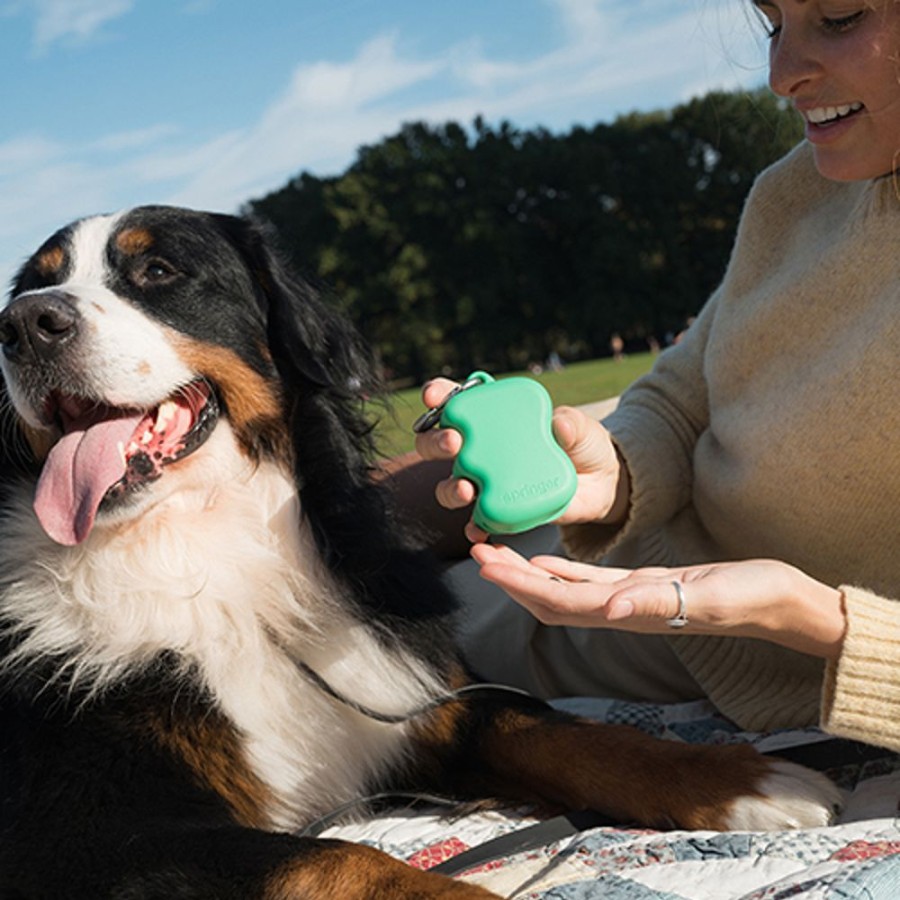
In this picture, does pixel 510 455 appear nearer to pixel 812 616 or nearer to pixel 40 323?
pixel 812 616

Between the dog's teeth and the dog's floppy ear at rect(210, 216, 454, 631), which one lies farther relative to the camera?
the dog's floppy ear at rect(210, 216, 454, 631)

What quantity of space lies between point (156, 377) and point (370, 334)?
0.87 m

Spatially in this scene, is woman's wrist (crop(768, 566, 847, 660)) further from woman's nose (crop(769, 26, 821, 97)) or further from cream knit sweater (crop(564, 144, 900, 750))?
woman's nose (crop(769, 26, 821, 97))

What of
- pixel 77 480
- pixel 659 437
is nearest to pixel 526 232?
pixel 659 437

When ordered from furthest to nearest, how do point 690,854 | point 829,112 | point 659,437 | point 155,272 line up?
point 659,437, point 155,272, point 829,112, point 690,854

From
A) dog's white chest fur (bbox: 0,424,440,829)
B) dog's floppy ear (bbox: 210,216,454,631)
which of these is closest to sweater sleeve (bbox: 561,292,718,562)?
dog's floppy ear (bbox: 210,216,454,631)

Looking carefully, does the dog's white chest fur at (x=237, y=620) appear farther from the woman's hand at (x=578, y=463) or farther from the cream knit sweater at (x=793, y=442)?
the cream knit sweater at (x=793, y=442)

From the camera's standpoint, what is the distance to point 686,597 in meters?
2.17

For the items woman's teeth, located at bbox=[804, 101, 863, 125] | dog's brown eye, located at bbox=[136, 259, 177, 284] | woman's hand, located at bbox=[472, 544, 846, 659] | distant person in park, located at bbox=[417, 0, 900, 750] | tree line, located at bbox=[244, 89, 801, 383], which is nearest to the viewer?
woman's hand, located at bbox=[472, 544, 846, 659]

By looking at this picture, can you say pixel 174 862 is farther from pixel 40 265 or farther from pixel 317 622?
pixel 40 265

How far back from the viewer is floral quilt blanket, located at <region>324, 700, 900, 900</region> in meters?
1.94

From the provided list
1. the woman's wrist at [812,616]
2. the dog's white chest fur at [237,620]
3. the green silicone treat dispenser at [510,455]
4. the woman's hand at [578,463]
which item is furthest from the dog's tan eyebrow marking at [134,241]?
the woman's wrist at [812,616]

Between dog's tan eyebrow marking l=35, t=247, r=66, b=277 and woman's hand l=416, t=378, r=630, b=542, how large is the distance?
108 cm

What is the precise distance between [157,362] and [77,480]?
0.33 metres
